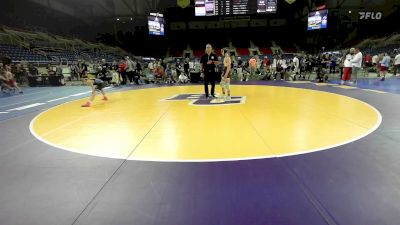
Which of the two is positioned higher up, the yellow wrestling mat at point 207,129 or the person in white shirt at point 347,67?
the person in white shirt at point 347,67

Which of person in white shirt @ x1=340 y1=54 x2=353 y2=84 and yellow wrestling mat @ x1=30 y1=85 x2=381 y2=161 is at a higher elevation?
person in white shirt @ x1=340 y1=54 x2=353 y2=84

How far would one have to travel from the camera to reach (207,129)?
4973 mm

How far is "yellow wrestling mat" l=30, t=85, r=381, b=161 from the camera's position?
382 centimetres

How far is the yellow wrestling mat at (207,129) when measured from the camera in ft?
12.5

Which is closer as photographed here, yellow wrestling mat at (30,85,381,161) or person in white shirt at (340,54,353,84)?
yellow wrestling mat at (30,85,381,161)

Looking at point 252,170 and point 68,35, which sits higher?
point 68,35

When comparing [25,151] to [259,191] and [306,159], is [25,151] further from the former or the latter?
[306,159]

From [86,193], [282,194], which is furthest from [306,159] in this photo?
[86,193]

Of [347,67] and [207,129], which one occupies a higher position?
[347,67]

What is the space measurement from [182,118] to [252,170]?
10.1 ft

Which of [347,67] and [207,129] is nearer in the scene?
[207,129]

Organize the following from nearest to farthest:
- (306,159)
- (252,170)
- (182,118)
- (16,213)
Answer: (16,213) → (252,170) → (306,159) → (182,118)

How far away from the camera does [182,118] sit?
596cm

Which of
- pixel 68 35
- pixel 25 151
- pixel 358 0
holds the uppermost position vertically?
pixel 358 0
